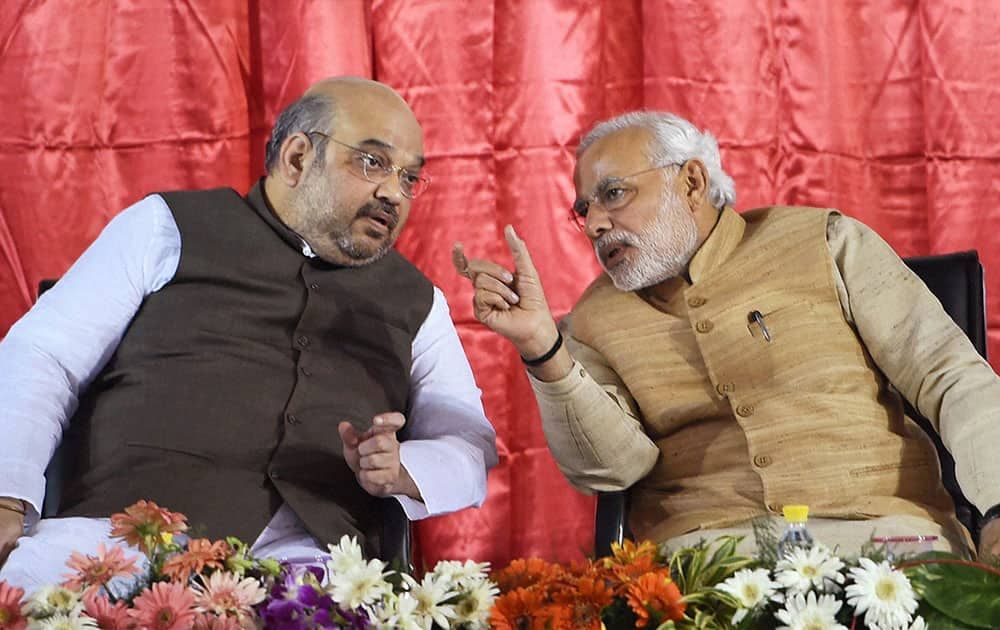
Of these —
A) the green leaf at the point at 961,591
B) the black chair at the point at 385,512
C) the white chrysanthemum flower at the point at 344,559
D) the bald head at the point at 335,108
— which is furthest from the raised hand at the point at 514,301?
the green leaf at the point at 961,591

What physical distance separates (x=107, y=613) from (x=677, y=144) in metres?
1.72

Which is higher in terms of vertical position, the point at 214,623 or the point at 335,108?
the point at 335,108

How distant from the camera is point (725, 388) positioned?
2.38 meters

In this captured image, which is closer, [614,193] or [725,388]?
[725,388]

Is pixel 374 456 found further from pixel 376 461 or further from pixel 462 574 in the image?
pixel 462 574

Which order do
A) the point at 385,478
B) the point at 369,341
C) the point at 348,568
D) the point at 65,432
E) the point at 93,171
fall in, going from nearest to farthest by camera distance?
the point at 348,568 → the point at 385,478 → the point at 65,432 → the point at 369,341 → the point at 93,171

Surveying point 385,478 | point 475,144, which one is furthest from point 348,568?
point 475,144

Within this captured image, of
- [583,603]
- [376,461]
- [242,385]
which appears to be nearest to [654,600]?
[583,603]

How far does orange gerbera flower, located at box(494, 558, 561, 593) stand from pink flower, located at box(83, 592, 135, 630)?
40 centimetres

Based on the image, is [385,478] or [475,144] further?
[475,144]

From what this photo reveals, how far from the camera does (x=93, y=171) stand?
311 centimetres

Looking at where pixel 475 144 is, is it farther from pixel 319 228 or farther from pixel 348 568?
pixel 348 568

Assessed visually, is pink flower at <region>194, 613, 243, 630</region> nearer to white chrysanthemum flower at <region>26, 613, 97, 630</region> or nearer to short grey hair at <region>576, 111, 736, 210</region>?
white chrysanthemum flower at <region>26, 613, 97, 630</region>

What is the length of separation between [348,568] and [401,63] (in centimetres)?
217
